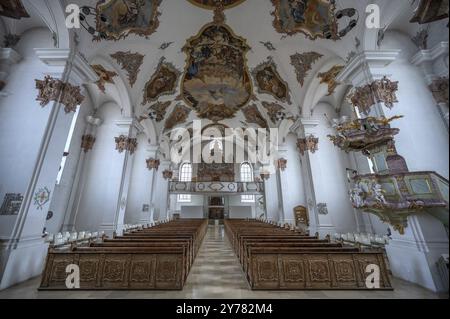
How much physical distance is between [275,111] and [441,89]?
11.3m

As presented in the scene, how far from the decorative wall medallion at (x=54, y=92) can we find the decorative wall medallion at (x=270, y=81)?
27.9 feet

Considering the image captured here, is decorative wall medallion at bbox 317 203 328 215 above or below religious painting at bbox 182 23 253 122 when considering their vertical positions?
below

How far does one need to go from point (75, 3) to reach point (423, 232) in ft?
35.3

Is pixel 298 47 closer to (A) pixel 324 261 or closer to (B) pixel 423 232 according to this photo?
(B) pixel 423 232

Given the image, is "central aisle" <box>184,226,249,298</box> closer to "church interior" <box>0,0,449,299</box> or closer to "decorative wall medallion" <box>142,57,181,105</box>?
"church interior" <box>0,0,449,299</box>

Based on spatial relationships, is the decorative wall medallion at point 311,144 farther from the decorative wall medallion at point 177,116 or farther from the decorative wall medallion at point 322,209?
the decorative wall medallion at point 177,116

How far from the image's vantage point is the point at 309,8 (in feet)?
22.1

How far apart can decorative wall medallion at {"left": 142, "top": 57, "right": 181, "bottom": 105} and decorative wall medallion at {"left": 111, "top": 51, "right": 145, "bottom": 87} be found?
911 millimetres

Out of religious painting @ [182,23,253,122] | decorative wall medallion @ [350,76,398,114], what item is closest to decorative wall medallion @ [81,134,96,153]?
religious painting @ [182,23,253,122]

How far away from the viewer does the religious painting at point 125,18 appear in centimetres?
647

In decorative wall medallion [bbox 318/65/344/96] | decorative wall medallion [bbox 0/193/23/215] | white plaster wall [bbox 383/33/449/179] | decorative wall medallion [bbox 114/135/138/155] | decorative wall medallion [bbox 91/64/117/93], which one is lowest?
decorative wall medallion [bbox 0/193/23/215]

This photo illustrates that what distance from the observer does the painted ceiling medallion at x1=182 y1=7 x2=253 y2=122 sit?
30.3 feet

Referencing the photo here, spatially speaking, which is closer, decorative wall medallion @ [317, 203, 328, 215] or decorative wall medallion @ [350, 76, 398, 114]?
decorative wall medallion @ [350, 76, 398, 114]

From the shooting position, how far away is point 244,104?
13961 mm
